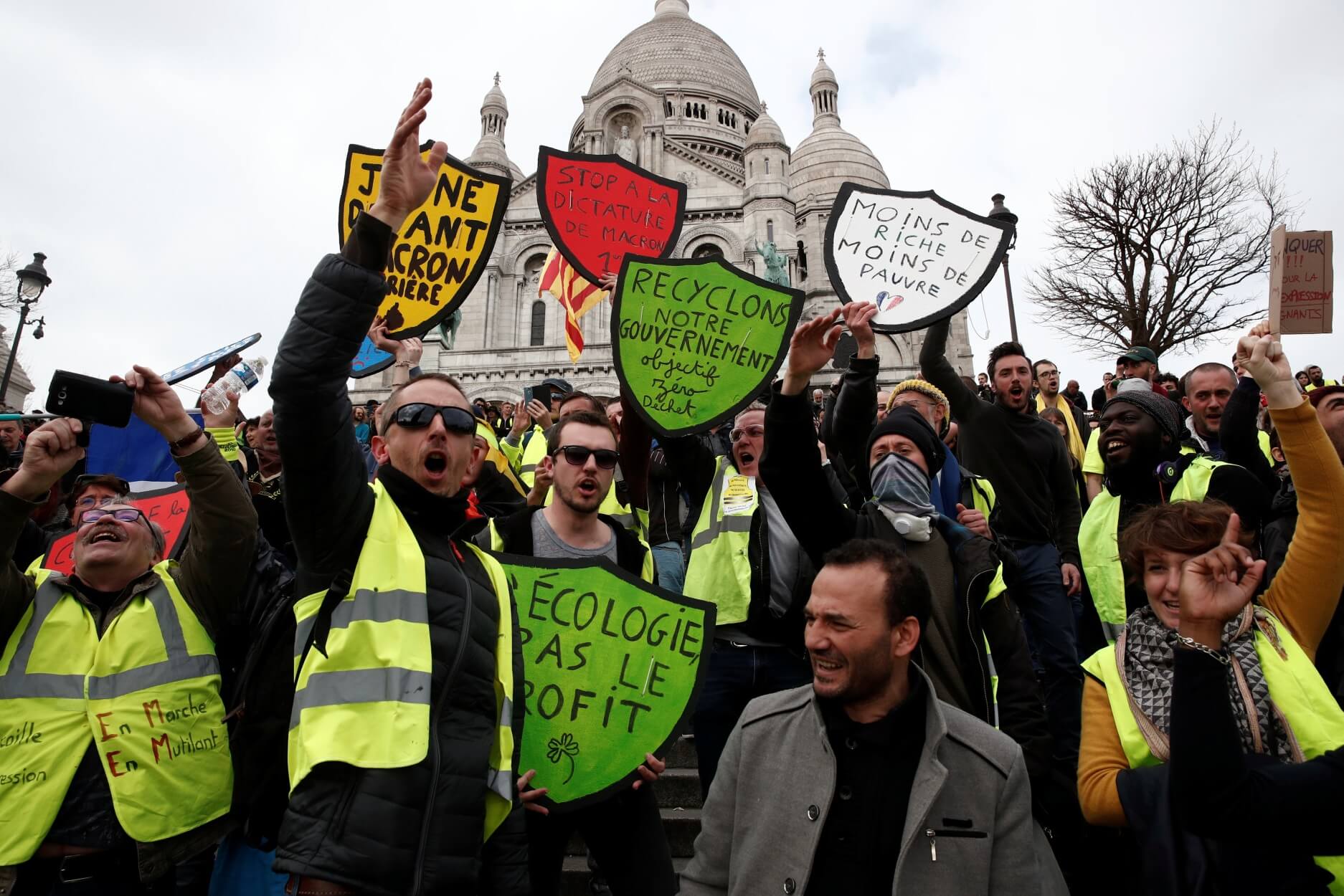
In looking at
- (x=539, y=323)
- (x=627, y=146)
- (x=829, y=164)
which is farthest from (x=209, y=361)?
(x=829, y=164)

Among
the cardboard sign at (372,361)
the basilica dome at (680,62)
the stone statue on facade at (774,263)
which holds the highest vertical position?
the basilica dome at (680,62)

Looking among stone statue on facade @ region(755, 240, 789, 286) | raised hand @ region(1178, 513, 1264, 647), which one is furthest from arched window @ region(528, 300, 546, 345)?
raised hand @ region(1178, 513, 1264, 647)

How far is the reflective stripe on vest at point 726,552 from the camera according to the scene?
12.1 feet

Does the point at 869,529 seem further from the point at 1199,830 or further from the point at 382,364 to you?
the point at 382,364

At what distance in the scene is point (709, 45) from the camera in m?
57.2

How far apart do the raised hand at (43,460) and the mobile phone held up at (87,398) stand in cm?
34

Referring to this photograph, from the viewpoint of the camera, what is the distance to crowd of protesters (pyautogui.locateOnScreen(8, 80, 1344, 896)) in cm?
213

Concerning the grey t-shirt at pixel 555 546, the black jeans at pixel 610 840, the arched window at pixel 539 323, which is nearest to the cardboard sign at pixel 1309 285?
the grey t-shirt at pixel 555 546

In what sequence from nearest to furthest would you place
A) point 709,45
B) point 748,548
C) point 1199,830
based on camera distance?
point 1199,830
point 748,548
point 709,45

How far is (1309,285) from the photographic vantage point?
4363 mm

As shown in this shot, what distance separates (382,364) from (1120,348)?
23.8m

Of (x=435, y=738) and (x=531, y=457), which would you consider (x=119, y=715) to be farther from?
(x=531, y=457)

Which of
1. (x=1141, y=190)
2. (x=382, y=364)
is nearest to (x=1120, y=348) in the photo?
(x=1141, y=190)

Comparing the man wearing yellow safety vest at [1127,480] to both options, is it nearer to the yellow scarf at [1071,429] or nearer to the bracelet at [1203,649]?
the bracelet at [1203,649]
